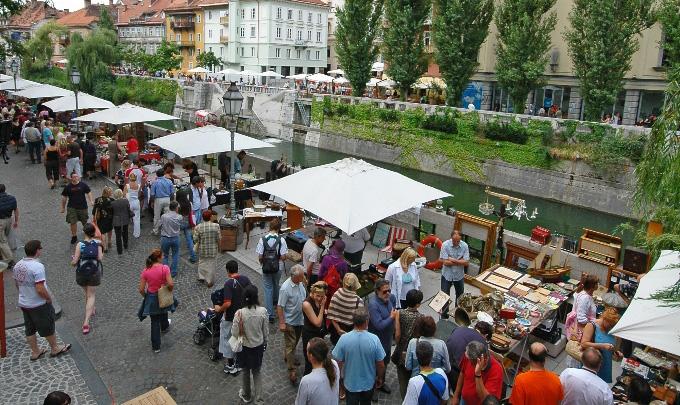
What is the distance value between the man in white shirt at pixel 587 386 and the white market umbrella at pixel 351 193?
3567 millimetres

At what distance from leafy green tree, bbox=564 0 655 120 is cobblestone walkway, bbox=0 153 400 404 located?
872 inches

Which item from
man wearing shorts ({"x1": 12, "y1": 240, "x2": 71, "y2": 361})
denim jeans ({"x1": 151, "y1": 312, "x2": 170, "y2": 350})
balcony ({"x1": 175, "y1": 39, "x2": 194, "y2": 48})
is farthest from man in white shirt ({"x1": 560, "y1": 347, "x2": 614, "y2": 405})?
balcony ({"x1": 175, "y1": 39, "x2": 194, "y2": 48})

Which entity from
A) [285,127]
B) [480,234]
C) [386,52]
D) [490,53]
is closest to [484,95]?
[490,53]

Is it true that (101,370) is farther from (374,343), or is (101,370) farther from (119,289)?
(374,343)

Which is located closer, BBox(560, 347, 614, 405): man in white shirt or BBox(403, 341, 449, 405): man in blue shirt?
BBox(403, 341, 449, 405): man in blue shirt

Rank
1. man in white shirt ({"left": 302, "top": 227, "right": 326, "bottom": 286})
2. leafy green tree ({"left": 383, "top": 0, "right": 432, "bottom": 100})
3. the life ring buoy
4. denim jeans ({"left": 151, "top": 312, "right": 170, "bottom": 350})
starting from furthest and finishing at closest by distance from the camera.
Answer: leafy green tree ({"left": 383, "top": 0, "right": 432, "bottom": 100}) < the life ring buoy < man in white shirt ({"left": 302, "top": 227, "right": 326, "bottom": 286}) < denim jeans ({"left": 151, "top": 312, "right": 170, "bottom": 350})


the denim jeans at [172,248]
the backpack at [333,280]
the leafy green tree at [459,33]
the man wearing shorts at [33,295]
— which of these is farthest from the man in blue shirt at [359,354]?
the leafy green tree at [459,33]

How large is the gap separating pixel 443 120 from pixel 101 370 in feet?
85.7

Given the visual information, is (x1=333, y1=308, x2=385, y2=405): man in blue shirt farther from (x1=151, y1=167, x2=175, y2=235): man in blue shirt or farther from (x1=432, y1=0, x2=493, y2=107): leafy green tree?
(x1=432, y1=0, x2=493, y2=107): leafy green tree

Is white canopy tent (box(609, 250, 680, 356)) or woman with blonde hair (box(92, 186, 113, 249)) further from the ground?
white canopy tent (box(609, 250, 680, 356))

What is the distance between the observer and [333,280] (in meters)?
7.69

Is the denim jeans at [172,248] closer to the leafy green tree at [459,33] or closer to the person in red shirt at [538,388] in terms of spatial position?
the person in red shirt at [538,388]

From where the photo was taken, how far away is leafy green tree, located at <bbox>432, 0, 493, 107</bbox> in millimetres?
30641

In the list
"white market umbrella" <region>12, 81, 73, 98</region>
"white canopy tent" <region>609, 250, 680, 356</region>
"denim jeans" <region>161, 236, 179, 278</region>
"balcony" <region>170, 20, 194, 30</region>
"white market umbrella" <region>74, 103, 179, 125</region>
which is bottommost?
"denim jeans" <region>161, 236, 179, 278</region>
